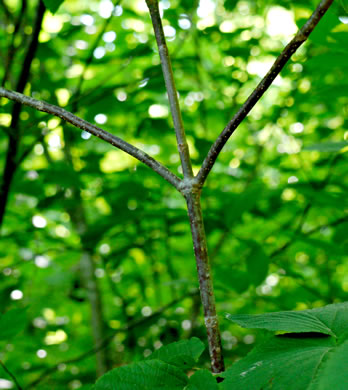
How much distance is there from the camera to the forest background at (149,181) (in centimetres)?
116

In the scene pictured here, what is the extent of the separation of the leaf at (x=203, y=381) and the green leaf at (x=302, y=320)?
0.05 m

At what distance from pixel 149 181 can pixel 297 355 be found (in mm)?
1664

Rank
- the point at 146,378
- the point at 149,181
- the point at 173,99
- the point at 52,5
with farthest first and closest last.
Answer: the point at 149,181
the point at 52,5
the point at 173,99
the point at 146,378

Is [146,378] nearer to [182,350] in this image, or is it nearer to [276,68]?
[182,350]

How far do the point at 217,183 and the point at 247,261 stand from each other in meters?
0.87

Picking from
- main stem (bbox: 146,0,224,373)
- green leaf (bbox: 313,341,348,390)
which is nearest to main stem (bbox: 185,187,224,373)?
main stem (bbox: 146,0,224,373)

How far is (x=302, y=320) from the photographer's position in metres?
0.43

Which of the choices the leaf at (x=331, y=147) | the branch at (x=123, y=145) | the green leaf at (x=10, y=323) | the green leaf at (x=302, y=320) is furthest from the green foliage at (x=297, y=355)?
the green leaf at (x=10, y=323)

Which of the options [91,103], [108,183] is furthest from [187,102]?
[91,103]

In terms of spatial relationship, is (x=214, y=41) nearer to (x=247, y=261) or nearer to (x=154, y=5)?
(x=247, y=261)

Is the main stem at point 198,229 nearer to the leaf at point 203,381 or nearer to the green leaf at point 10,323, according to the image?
the leaf at point 203,381

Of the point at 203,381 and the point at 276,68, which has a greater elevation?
the point at 276,68

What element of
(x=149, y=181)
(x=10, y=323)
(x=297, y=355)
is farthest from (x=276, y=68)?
(x=149, y=181)

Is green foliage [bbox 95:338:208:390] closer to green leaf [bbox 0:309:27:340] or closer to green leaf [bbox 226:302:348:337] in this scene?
green leaf [bbox 226:302:348:337]
